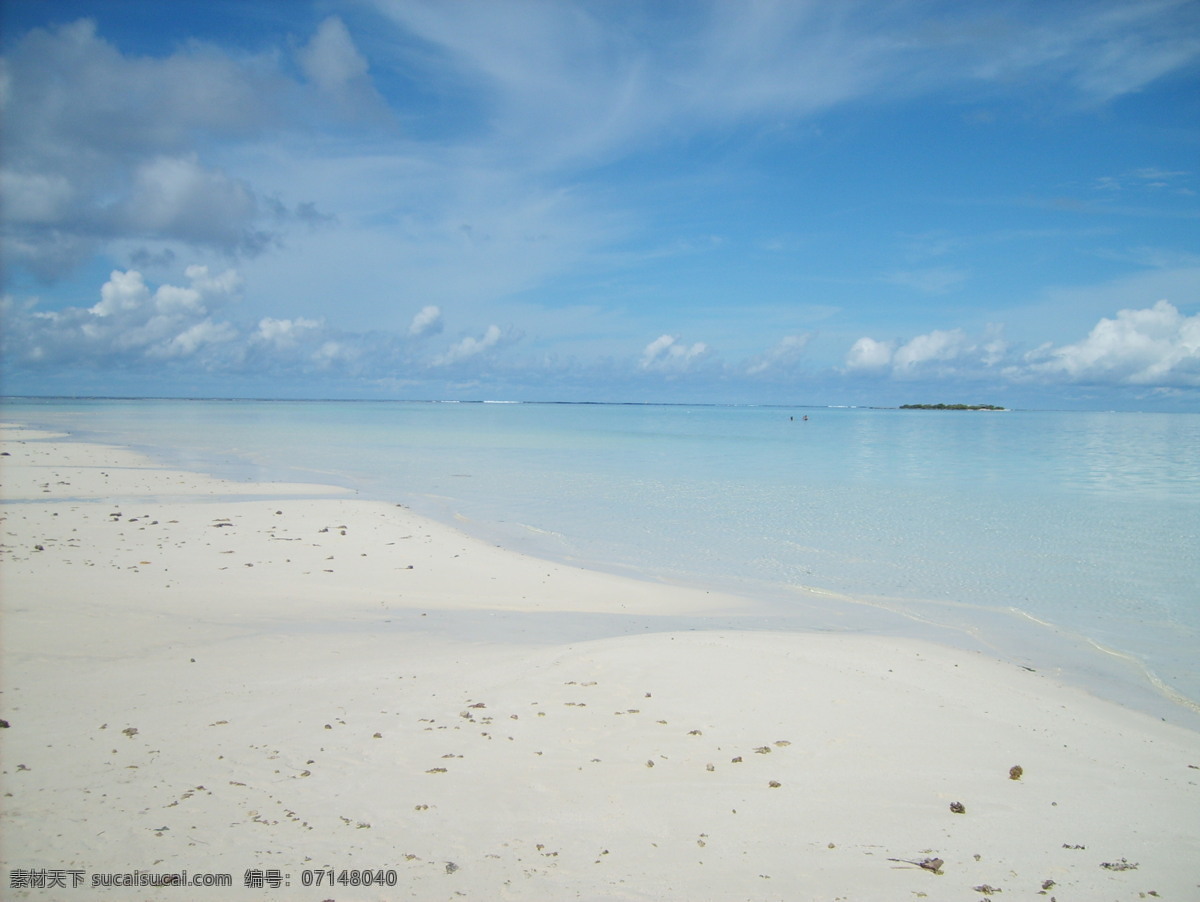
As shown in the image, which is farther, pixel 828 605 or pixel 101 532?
pixel 101 532

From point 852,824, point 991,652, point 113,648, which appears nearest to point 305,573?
point 113,648

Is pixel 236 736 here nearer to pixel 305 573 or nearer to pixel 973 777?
pixel 973 777

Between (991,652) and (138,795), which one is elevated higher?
(138,795)

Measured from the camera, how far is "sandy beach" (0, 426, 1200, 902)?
4543 millimetres

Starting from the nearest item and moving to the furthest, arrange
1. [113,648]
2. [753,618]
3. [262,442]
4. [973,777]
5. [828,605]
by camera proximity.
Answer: [973,777] < [113,648] < [753,618] < [828,605] < [262,442]

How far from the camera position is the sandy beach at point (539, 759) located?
4.54 metres

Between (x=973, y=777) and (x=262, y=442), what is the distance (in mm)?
52162

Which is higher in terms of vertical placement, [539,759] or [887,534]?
[539,759]

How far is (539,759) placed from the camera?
238 inches

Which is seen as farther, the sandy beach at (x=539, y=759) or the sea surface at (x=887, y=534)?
the sea surface at (x=887, y=534)

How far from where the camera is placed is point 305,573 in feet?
43.1

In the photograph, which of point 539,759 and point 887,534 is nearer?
point 539,759

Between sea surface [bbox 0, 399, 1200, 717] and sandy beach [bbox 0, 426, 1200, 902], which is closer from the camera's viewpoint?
sandy beach [bbox 0, 426, 1200, 902]

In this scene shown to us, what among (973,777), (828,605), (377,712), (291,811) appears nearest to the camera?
(291,811)
